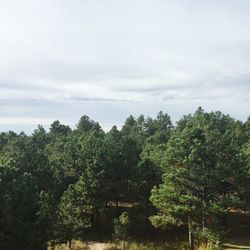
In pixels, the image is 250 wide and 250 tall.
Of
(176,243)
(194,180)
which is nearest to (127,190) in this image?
(176,243)

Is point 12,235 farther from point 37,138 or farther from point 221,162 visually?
point 37,138

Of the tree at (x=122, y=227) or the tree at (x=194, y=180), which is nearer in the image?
the tree at (x=194, y=180)

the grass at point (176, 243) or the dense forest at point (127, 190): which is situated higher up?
the dense forest at point (127, 190)

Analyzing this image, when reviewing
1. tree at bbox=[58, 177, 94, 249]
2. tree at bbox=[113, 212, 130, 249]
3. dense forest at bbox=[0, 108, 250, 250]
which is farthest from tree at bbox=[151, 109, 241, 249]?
tree at bbox=[58, 177, 94, 249]

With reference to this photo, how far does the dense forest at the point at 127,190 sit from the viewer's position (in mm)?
26156

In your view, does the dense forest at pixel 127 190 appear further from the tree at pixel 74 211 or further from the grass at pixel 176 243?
the grass at pixel 176 243

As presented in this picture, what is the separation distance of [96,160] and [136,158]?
8543mm

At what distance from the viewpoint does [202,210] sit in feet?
109

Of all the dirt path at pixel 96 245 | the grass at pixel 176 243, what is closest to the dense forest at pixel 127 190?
the grass at pixel 176 243

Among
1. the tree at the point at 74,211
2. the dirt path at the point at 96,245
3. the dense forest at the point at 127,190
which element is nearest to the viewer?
the dense forest at the point at 127,190

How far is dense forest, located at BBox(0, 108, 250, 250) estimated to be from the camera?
1030 inches

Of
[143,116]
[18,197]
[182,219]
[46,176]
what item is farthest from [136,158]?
[143,116]

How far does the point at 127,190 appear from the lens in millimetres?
45688

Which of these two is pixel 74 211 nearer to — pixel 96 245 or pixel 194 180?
pixel 96 245
